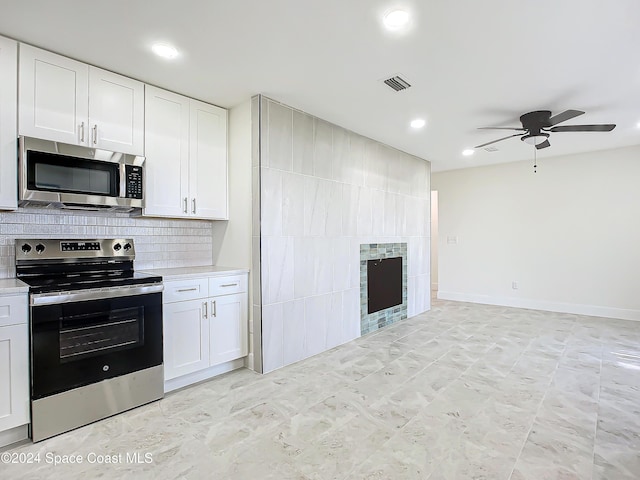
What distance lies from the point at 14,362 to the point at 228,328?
1.48 meters

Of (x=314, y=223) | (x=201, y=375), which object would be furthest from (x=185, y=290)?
(x=314, y=223)

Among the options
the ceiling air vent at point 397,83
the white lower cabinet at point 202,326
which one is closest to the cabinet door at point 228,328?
the white lower cabinet at point 202,326

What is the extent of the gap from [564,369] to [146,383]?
145 inches

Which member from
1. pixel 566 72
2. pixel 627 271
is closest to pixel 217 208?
pixel 566 72

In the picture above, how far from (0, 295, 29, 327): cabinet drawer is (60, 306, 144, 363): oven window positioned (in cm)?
20

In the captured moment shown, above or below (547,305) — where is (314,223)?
above

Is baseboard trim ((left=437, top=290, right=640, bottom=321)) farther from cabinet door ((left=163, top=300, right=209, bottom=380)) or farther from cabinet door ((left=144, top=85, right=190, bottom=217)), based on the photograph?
cabinet door ((left=144, top=85, right=190, bottom=217))

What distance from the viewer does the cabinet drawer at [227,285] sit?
10.2ft

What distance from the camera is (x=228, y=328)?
323cm

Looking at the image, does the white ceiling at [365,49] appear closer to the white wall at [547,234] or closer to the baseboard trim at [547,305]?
the white wall at [547,234]

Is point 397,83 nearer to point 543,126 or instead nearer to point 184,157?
point 543,126

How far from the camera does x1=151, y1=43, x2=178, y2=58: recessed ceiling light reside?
7.98 ft

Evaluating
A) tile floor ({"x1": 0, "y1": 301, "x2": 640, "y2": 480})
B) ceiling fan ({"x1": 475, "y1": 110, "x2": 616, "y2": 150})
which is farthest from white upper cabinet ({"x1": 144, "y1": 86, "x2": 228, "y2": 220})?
ceiling fan ({"x1": 475, "y1": 110, "x2": 616, "y2": 150})

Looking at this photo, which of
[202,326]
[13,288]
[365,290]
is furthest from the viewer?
[365,290]
